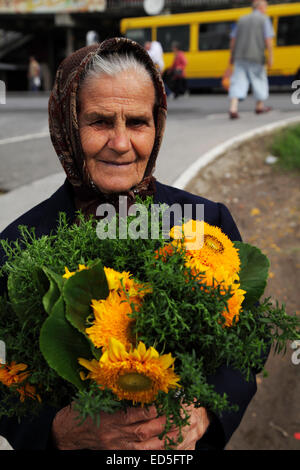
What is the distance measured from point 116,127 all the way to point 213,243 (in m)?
0.71

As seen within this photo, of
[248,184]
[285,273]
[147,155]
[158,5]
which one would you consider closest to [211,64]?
[158,5]

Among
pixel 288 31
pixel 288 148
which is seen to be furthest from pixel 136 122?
pixel 288 31

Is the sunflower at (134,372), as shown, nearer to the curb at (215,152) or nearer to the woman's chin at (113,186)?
the woman's chin at (113,186)

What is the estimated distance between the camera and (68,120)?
1.61 m

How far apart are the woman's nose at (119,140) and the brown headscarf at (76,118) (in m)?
0.13

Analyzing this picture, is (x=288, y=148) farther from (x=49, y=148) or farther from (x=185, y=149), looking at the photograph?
(x=49, y=148)

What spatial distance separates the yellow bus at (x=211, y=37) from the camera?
1711cm

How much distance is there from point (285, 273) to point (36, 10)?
3072 cm

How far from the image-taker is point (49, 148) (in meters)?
7.72

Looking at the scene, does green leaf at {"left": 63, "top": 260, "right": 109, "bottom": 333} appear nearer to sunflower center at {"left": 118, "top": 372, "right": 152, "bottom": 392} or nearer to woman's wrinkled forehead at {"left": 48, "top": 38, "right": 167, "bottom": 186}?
sunflower center at {"left": 118, "top": 372, "right": 152, "bottom": 392}
